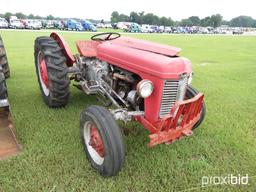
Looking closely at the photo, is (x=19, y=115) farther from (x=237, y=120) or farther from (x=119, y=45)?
(x=237, y=120)

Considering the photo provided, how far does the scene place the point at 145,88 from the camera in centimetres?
272

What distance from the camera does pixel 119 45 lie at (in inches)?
137

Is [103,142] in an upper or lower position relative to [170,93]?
lower

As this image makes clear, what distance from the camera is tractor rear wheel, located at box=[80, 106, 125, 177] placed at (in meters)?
2.64

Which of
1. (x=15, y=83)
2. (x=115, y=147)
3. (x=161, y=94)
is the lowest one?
(x=15, y=83)

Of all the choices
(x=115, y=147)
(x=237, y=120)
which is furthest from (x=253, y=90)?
(x=115, y=147)

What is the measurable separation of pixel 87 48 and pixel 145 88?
7.02ft

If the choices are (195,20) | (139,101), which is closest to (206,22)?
(195,20)

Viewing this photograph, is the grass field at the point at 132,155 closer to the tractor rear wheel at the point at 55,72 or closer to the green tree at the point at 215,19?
the tractor rear wheel at the point at 55,72

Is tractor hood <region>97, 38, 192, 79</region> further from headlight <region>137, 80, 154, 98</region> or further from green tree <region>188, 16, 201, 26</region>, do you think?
green tree <region>188, 16, 201, 26</region>

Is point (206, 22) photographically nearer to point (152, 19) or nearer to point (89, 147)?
point (152, 19)

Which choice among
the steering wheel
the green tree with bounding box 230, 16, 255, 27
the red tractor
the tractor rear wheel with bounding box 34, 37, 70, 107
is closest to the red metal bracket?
the red tractor

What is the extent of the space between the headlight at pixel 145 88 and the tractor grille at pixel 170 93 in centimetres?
14

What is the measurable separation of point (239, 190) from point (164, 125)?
1.00 meters
